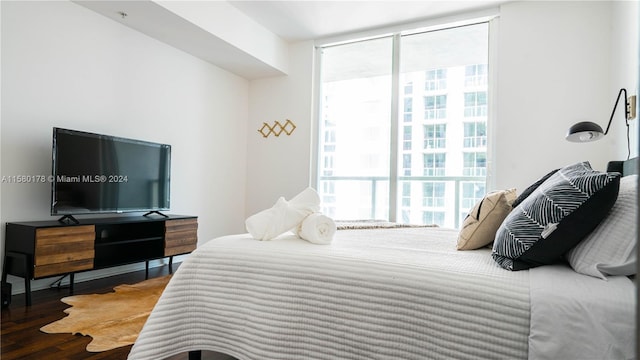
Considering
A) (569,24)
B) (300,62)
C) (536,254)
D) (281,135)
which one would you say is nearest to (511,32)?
(569,24)

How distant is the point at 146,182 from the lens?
3.44 m

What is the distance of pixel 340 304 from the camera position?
1.21 metres

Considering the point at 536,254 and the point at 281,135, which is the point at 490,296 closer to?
the point at 536,254

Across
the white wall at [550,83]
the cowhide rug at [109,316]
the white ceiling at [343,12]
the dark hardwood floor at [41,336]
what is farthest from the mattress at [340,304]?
the white ceiling at [343,12]

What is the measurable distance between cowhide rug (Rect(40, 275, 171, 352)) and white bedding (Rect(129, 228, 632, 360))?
2.06 feet

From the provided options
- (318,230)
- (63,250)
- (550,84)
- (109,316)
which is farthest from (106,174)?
(550,84)

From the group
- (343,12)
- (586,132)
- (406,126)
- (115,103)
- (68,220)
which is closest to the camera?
(586,132)

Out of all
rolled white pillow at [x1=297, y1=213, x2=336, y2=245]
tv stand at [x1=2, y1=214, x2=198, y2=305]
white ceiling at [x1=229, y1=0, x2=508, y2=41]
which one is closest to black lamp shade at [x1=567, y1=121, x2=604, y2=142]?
rolled white pillow at [x1=297, y1=213, x2=336, y2=245]

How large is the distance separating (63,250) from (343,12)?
139 inches

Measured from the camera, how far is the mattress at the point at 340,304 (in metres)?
1.03

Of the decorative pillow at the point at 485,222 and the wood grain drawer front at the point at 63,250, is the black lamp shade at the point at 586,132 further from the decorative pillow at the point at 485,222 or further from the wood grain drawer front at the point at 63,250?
the wood grain drawer front at the point at 63,250

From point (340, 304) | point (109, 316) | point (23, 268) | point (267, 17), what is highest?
point (267, 17)

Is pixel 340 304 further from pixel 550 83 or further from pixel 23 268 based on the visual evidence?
pixel 550 83

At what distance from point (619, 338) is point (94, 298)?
9.71ft
